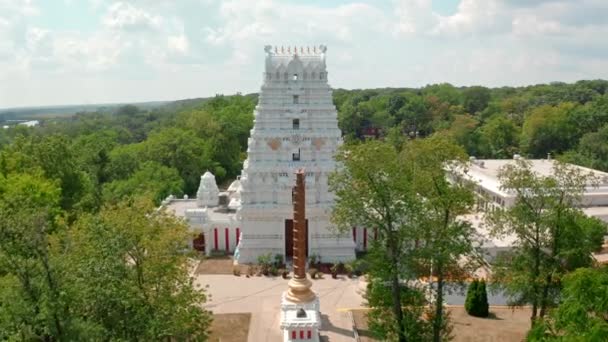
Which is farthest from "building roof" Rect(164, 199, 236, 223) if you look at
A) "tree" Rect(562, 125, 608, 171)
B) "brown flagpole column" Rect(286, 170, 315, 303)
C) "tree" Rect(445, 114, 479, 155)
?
"tree" Rect(445, 114, 479, 155)

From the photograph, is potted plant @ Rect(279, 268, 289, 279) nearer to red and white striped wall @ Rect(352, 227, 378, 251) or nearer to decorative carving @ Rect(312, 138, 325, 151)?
red and white striped wall @ Rect(352, 227, 378, 251)

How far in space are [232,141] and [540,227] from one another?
55227mm

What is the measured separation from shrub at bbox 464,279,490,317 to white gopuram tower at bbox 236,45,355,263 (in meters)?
9.87

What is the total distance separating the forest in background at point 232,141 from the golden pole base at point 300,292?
31.6ft

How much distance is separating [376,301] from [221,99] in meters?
87.0

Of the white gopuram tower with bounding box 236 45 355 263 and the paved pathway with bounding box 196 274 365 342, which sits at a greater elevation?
the white gopuram tower with bounding box 236 45 355 263

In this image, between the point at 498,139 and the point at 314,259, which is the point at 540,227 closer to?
the point at 314,259

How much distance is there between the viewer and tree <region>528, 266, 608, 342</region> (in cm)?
1341

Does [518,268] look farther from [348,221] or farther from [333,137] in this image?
[333,137]

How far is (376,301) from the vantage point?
68.8 feet

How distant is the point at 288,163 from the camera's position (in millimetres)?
37344

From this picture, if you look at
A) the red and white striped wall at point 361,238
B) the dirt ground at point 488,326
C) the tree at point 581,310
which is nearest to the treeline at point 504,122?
the red and white striped wall at point 361,238

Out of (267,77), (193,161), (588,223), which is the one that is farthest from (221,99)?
(588,223)

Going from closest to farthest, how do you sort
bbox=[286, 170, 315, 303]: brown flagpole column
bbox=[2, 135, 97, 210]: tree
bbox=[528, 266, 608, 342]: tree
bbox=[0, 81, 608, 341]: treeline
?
bbox=[528, 266, 608, 342]: tree < bbox=[0, 81, 608, 341]: treeline < bbox=[286, 170, 315, 303]: brown flagpole column < bbox=[2, 135, 97, 210]: tree
